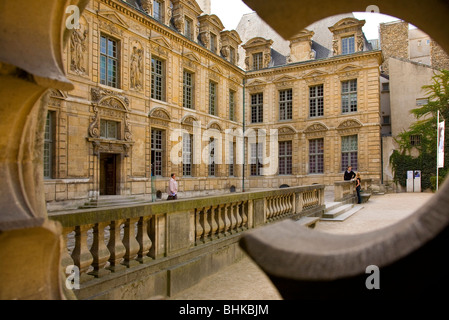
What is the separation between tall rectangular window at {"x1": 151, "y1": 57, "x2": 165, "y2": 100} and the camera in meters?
19.8

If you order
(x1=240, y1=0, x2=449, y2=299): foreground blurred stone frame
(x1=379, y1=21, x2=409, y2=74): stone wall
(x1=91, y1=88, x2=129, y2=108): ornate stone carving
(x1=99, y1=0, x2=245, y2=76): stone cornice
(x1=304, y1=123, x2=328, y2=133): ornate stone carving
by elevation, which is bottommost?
(x1=240, y1=0, x2=449, y2=299): foreground blurred stone frame

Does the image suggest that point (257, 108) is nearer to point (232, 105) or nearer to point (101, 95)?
point (232, 105)

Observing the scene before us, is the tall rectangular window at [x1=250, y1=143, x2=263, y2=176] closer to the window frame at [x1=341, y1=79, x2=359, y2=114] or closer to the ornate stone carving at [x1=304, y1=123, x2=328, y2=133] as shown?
the ornate stone carving at [x1=304, y1=123, x2=328, y2=133]

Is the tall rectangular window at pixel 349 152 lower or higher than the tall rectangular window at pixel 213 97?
lower

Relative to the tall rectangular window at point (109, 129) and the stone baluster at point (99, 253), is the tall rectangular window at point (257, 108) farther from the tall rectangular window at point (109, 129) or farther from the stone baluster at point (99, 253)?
the stone baluster at point (99, 253)

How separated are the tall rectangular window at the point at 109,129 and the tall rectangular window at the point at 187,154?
5547 mm

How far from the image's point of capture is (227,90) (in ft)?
88.3

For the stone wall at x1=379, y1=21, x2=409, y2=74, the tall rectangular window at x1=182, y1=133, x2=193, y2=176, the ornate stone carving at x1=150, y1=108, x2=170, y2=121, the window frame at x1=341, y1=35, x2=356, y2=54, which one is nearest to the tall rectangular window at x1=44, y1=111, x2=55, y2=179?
the ornate stone carving at x1=150, y1=108, x2=170, y2=121

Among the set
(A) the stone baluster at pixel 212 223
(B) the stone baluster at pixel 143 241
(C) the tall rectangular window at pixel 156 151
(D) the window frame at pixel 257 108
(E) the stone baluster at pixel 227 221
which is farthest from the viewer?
(D) the window frame at pixel 257 108

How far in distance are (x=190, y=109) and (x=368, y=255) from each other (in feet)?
72.8

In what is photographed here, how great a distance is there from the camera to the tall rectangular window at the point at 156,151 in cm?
1958

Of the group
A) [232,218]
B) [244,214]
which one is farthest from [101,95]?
[232,218]

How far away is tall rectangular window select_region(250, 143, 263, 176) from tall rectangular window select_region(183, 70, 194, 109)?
864cm

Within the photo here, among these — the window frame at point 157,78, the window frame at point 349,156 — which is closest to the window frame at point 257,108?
the window frame at point 349,156
